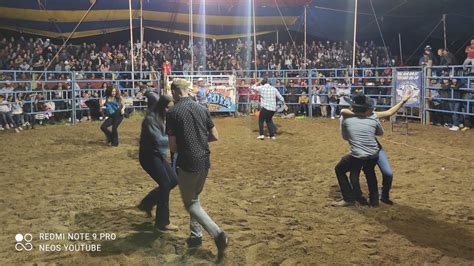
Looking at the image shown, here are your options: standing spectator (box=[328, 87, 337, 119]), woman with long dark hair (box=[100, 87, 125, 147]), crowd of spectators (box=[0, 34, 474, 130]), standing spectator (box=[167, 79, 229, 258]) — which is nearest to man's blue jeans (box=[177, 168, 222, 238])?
standing spectator (box=[167, 79, 229, 258])

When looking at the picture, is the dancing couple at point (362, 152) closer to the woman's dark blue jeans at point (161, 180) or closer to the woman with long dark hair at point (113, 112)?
the woman's dark blue jeans at point (161, 180)

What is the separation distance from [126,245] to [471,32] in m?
18.5

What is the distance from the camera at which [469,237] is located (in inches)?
183

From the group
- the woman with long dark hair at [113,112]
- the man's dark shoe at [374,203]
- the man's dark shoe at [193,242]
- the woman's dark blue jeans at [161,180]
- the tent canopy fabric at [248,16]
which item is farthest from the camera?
the tent canopy fabric at [248,16]

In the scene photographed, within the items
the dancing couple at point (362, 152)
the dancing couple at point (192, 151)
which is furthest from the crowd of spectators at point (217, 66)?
the dancing couple at point (192, 151)

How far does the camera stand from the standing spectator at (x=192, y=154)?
409 cm

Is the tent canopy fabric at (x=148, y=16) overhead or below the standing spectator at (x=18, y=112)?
overhead

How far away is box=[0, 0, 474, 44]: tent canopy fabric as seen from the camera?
1891 centimetres

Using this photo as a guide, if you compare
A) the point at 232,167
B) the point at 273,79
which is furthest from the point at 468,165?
the point at 273,79

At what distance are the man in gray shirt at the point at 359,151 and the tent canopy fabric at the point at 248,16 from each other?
13.3 meters

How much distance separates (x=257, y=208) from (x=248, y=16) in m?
18.4

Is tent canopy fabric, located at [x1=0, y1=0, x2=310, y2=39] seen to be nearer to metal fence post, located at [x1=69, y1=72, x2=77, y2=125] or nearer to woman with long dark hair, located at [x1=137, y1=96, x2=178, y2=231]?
metal fence post, located at [x1=69, y1=72, x2=77, y2=125]

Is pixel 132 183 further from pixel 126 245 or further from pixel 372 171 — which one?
pixel 372 171

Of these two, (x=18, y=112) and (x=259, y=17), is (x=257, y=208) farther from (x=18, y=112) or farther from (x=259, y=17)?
(x=259, y=17)
